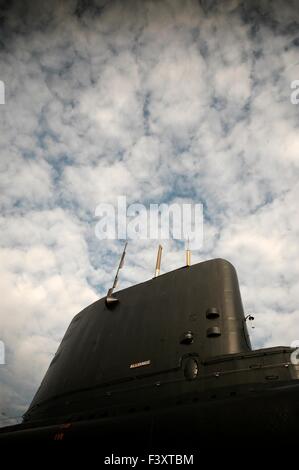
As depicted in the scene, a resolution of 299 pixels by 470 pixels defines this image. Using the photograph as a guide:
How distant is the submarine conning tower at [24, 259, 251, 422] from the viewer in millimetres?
7686

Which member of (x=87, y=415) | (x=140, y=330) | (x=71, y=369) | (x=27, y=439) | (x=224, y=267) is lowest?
(x=27, y=439)

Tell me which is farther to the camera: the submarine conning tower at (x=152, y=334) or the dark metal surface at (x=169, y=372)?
the submarine conning tower at (x=152, y=334)

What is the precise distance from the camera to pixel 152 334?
335 inches

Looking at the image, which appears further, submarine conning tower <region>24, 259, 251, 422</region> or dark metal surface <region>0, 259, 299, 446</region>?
submarine conning tower <region>24, 259, 251, 422</region>

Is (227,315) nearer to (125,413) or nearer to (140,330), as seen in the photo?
(140,330)

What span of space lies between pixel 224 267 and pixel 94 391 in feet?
16.4

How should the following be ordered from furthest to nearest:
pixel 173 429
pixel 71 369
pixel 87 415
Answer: pixel 71 369
pixel 87 415
pixel 173 429

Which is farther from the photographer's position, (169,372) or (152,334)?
(152,334)

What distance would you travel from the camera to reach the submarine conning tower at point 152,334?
769cm

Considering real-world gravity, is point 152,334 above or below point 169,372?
above

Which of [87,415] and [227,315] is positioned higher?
[227,315]

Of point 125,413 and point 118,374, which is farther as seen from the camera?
point 118,374

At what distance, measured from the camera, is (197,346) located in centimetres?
756
